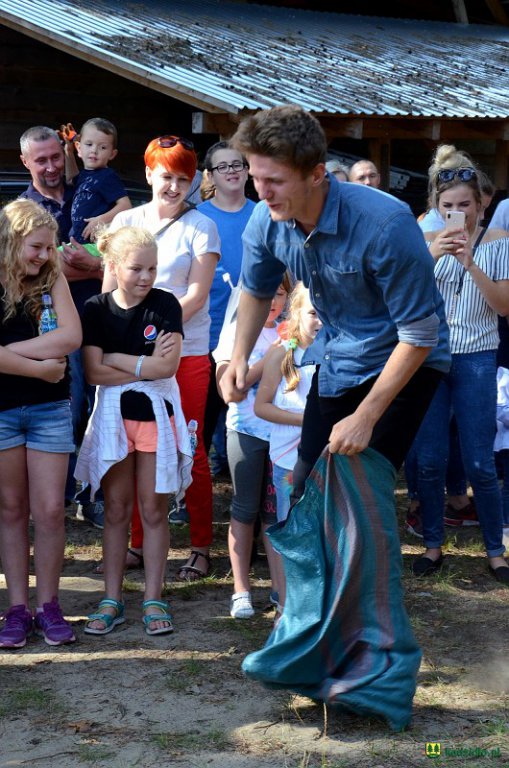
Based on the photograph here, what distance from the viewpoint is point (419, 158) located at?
1502cm

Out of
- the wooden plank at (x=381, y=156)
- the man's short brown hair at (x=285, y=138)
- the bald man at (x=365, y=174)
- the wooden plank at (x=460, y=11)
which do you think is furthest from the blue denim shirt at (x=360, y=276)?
the wooden plank at (x=460, y=11)

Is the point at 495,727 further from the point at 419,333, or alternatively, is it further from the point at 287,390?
the point at 287,390

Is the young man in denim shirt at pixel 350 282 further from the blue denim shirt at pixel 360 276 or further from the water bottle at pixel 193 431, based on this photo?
the water bottle at pixel 193 431

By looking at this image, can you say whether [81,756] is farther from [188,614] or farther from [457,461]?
[457,461]

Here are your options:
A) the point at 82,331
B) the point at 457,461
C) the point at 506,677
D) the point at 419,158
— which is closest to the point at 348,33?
the point at 419,158

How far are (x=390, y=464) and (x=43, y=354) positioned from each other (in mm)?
1569

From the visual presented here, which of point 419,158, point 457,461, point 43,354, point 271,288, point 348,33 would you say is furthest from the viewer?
point 419,158

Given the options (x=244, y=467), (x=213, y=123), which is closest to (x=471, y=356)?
(x=244, y=467)

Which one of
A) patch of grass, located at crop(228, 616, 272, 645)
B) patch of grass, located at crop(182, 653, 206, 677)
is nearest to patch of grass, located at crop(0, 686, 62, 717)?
patch of grass, located at crop(182, 653, 206, 677)

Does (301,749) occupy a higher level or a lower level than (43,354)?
lower

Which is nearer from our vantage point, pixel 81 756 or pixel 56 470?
pixel 81 756

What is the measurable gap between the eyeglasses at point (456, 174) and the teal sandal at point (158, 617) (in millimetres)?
2391

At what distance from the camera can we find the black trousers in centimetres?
344

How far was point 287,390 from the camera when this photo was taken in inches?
178
